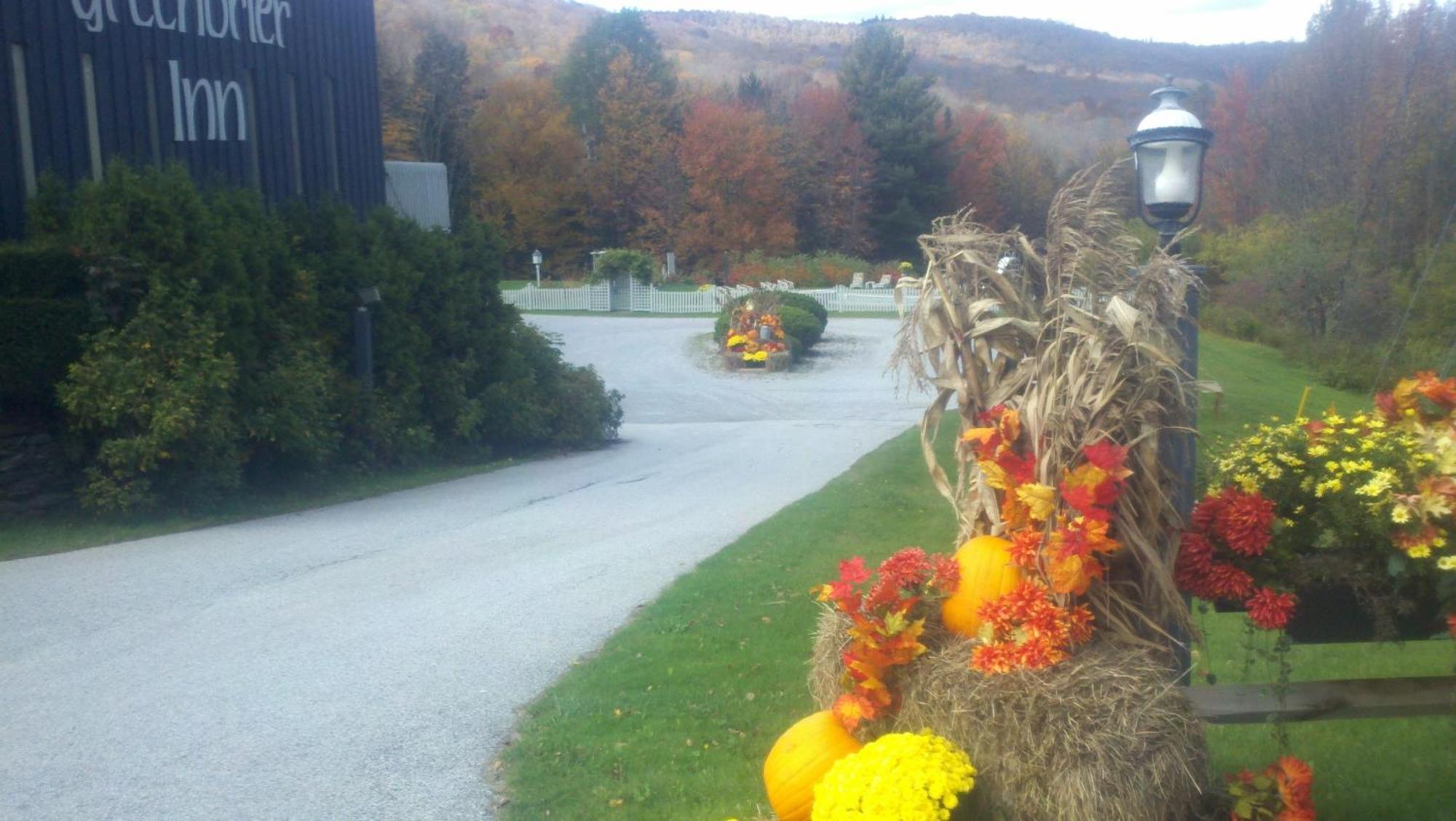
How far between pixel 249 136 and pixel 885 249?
45.6 m

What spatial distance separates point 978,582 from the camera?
3.94 meters

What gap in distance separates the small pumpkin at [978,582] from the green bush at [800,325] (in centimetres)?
2866

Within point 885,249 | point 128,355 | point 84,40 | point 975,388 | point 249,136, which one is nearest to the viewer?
point 975,388

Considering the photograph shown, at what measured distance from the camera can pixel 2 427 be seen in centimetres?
1152

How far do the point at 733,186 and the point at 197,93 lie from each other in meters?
42.6

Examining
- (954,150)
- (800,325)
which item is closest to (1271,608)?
(800,325)

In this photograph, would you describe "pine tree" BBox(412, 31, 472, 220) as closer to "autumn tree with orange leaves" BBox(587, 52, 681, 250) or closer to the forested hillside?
the forested hillside

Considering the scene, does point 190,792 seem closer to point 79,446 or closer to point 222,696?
point 222,696

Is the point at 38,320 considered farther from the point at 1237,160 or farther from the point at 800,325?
the point at 1237,160

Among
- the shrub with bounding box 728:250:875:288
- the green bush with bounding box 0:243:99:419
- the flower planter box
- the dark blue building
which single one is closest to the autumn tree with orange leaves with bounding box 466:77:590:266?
the shrub with bounding box 728:250:875:288

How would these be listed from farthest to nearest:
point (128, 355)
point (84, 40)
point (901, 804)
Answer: point (84, 40)
point (128, 355)
point (901, 804)

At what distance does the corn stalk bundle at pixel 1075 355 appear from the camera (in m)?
3.76

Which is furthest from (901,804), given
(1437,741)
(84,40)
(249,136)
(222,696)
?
(249,136)

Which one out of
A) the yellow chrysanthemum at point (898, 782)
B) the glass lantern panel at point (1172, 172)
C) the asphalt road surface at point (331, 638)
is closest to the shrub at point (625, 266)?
the asphalt road surface at point (331, 638)
